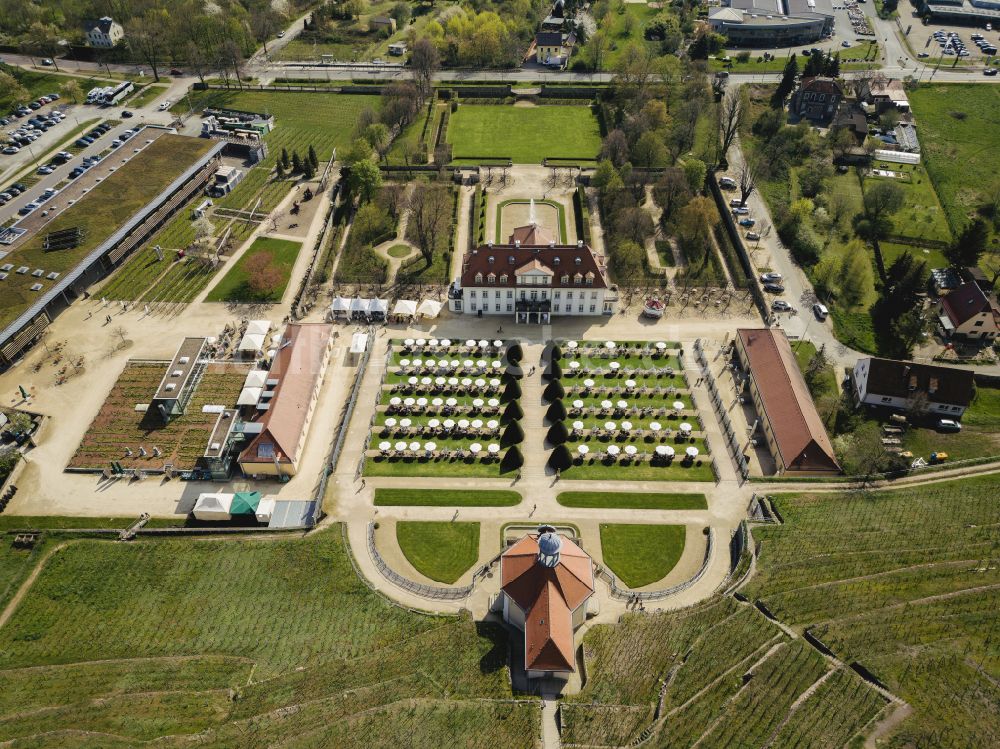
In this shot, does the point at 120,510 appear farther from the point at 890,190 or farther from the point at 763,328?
the point at 890,190

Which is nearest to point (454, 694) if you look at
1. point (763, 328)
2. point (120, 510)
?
point (120, 510)

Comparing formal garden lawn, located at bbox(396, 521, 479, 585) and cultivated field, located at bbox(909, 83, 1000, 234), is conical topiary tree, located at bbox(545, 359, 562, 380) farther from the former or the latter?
cultivated field, located at bbox(909, 83, 1000, 234)

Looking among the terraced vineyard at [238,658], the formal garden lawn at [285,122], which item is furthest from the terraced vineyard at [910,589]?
the formal garden lawn at [285,122]

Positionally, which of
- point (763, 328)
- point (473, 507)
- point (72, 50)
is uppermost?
point (72, 50)

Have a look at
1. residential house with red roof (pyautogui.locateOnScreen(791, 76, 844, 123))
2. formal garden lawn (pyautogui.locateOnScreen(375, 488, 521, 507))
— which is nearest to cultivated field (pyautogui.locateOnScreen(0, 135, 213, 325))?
formal garden lawn (pyautogui.locateOnScreen(375, 488, 521, 507))

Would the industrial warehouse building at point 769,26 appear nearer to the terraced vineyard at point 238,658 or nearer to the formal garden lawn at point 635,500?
the formal garden lawn at point 635,500

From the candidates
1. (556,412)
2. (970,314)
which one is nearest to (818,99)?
(970,314)
